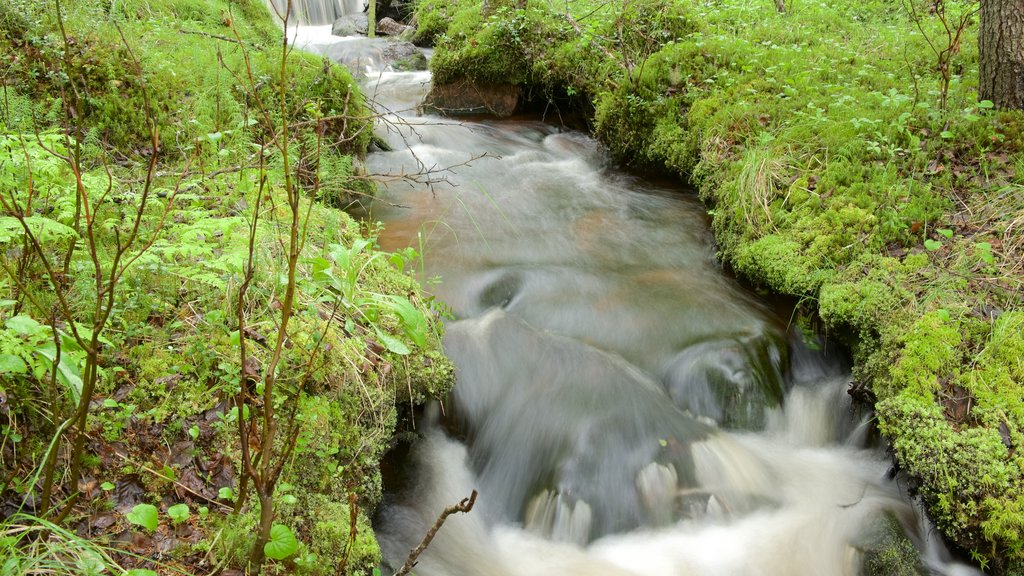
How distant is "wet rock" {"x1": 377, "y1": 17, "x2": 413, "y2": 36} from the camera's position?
602 inches

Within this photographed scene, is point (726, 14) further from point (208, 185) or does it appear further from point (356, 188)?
point (208, 185)

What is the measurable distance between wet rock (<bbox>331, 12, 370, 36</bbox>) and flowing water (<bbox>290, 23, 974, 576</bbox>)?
11.1 m

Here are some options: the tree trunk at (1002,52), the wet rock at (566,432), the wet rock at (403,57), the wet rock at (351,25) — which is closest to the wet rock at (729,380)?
the wet rock at (566,432)

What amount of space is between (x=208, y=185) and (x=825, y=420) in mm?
4723

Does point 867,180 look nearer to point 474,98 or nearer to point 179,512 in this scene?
point 179,512

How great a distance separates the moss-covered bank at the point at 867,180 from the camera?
11.5 feet

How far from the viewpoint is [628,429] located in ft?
13.9

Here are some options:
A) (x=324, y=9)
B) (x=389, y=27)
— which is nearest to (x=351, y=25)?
(x=389, y=27)

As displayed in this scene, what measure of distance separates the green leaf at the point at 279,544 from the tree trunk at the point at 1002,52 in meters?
6.14

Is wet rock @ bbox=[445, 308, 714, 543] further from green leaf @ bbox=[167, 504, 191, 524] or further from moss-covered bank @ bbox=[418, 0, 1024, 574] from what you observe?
green leaf @ bbox=[167, 504, 191, 524]

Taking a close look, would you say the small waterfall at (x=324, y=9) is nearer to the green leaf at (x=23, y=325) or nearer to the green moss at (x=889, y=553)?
the green leaf at (x=23, y=325)

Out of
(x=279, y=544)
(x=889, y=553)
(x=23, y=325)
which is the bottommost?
(x=889, y=553)

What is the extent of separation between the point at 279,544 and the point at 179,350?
1.32 m

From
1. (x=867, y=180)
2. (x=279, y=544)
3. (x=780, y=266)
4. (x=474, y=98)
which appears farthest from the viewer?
(x=474, y=98)
